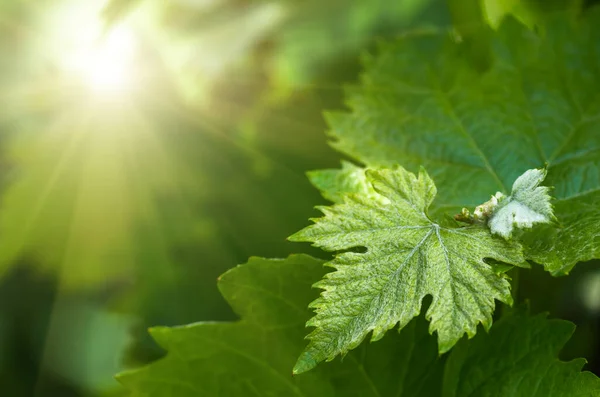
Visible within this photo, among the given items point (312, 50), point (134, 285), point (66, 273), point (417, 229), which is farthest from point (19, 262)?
point (417, 229)

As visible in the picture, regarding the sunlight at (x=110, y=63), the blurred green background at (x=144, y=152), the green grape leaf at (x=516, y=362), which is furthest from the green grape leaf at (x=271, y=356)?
the sunlight at (x=110, y=63)

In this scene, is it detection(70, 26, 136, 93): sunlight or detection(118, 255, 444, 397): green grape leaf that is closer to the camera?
detection(118, 255, 444, 397): green grape leaf

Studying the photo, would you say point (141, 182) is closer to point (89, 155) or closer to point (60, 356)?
point (89, 155)

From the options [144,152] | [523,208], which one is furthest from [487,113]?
[144,152]

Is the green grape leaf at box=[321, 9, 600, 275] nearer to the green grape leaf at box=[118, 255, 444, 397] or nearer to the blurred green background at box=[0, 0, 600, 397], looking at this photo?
the green grape leaf at box=[118, 255, 444, 397]

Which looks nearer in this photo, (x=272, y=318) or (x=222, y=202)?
(x=272, y=318)

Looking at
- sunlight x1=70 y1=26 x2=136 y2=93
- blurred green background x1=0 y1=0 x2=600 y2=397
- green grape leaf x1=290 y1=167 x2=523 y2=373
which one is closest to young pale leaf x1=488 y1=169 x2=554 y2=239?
green grape leaf x1=290 y1=167 x2=523 y2=373
